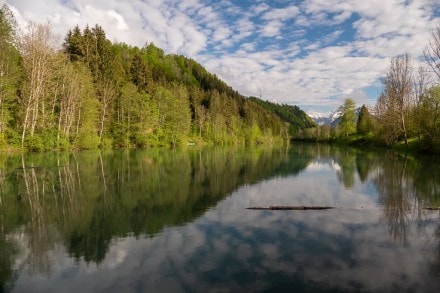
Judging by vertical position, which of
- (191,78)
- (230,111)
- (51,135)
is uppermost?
(191,78)

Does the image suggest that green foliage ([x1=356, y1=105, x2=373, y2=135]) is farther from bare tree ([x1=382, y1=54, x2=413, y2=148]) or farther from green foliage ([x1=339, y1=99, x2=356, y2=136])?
bare tree ([x1=382, y1=54, x2=413, y2=148])

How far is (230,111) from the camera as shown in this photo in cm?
14450

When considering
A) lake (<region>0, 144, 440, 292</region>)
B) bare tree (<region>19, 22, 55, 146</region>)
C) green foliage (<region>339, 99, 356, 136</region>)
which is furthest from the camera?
green foliage (<region>339, 99, 356, 136</region>)

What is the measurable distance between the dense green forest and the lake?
30.1m

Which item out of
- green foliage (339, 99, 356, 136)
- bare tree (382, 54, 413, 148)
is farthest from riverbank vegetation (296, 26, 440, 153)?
green foliage (339, 99, 356, 136)

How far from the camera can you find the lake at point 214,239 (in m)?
8.40

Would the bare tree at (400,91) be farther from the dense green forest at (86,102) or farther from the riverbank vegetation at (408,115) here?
the dense green forest at (86,102)

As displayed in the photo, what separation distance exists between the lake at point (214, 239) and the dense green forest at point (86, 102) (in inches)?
1183

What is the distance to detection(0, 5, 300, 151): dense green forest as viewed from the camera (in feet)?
152

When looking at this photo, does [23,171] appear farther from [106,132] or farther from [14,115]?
[106,132]

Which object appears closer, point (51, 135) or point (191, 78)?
point (51, 135)

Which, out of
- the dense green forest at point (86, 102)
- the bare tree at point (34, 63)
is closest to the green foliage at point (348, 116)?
the dense green forest at point (86, 102)

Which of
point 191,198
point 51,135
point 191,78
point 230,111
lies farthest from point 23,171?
point 191,78

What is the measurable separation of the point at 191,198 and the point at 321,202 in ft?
23.0
